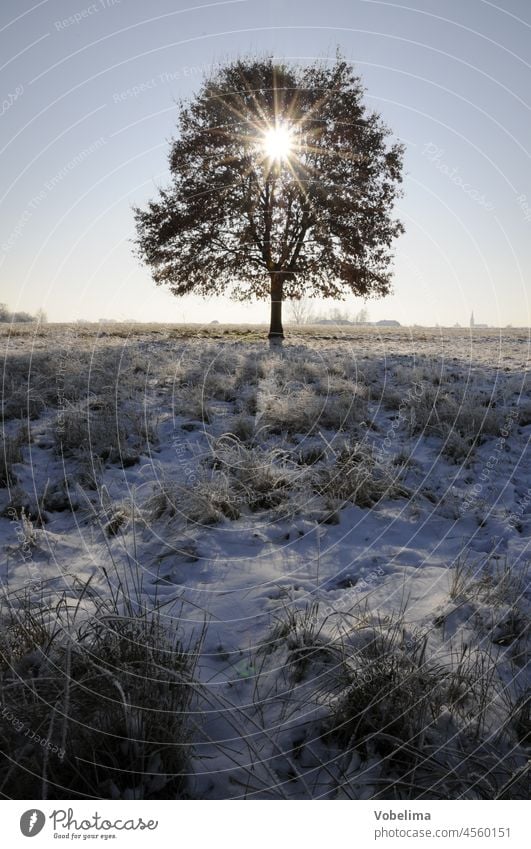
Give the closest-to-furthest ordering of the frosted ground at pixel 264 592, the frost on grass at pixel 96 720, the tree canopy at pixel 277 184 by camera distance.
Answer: the frost on grass at pixel 96 720 → the frosted ground at pixel 264 592 → the tree canopy at pixel 277 184

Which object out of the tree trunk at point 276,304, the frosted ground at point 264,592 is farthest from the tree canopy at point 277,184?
the frosted ground at point 264,592

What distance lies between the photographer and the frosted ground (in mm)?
2109

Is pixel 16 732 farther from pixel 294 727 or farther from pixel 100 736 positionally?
pixel 294 727

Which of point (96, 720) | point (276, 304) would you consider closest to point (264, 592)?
point (96, 720)

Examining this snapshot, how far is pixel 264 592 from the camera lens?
11.6 feet

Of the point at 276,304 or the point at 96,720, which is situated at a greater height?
the point at 276,304

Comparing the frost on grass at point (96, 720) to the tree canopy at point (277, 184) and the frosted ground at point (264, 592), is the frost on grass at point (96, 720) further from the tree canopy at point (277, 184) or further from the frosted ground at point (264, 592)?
the tree canopy at point (277, 184)

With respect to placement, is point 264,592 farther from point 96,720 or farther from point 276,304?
point 276,304

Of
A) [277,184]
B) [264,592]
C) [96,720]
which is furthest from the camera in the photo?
[277,184]

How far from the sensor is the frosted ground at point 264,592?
2109 millimetres

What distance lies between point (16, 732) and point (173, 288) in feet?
61.0

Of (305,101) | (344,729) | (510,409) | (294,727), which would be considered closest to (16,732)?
(294,727)

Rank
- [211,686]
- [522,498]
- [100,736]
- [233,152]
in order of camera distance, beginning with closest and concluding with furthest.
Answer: [100,736]
[211,686]
[522,498]
[233,152]

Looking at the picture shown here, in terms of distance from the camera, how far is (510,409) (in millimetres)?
7254
